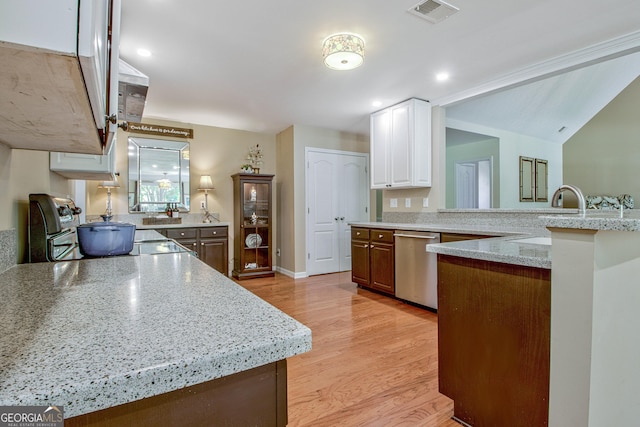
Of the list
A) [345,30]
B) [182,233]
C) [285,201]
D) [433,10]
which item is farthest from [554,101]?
[182,233]

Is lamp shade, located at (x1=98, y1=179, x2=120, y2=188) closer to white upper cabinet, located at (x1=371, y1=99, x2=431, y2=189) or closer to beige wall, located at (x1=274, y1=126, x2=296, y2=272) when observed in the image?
beige wall, located at (x1=274, y1=126, x2=296, y2=272)

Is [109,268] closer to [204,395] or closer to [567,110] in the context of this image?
[204,395]

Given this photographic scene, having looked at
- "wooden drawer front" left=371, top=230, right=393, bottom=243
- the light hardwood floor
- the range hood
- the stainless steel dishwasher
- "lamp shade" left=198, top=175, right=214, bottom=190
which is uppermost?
the range hood

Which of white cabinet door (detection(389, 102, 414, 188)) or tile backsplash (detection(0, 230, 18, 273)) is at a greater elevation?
white cabinet door (detection(389, 102, 414, 188))

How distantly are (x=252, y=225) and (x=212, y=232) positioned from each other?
0.64 m

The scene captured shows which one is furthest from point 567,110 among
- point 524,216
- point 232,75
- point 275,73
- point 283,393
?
point 283,393

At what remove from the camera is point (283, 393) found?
21.7 inches

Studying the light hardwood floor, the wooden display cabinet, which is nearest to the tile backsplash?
the light hardwood floor

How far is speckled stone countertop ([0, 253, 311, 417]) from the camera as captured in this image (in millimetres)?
394

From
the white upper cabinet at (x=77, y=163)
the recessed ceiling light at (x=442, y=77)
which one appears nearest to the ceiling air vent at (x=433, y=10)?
the recessed ceiling light at (x=442, y=77)

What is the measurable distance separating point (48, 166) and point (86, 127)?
1351mm

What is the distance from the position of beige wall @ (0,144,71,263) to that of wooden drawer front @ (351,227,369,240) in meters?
3.07

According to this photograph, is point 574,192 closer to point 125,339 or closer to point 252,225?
point 125,339

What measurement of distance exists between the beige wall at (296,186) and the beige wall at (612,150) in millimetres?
4679
